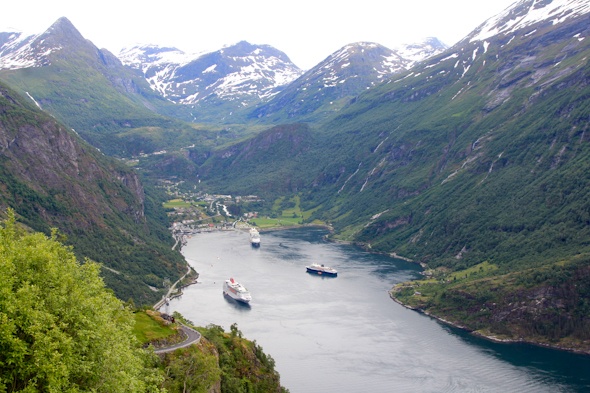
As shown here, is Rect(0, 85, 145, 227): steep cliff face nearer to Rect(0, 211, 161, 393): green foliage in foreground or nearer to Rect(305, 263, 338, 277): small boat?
Rect(305, 263, 338, 277): small boat

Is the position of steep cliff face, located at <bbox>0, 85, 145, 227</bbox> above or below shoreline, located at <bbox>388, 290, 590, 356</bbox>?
above

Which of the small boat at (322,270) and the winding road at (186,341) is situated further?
the small boat at (322,270)

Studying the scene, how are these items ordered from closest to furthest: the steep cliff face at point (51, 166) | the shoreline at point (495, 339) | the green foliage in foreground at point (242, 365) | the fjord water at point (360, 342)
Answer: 1. the green foliage in foreground at point (242, 365)
2. the fjord water at point (360, 342)
3. the shoreline at point (495, 339)
4. the steep cliff face at point (51, 166)

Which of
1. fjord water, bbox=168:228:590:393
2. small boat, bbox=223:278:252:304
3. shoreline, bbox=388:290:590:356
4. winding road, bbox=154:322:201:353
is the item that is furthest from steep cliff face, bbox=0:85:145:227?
winding road, bbox=154:322:201:353

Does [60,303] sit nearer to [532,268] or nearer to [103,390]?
[103,390]

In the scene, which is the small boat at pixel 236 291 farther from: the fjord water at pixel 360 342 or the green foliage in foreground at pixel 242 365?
the green foliage in foreground at pixel 242 365

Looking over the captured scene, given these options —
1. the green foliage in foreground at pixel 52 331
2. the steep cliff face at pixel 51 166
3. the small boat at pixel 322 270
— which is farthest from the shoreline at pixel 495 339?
the green foliage in foreground at pixel 52 331

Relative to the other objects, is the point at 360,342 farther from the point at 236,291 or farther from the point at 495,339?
the point at 236,291
